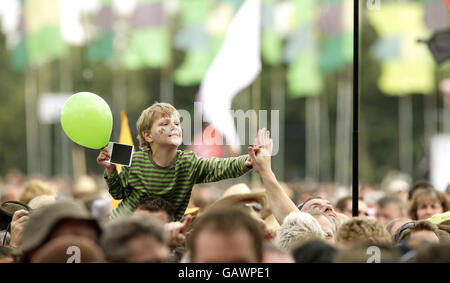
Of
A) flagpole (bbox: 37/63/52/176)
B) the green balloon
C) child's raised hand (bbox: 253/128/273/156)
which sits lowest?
child's raised hand (bbox: 253/128/273/156)

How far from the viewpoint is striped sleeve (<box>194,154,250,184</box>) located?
22.0ft

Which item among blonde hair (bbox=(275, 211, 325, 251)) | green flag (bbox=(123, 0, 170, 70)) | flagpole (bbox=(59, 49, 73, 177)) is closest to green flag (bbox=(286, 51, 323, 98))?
green flag (bbox=(123, 0, 170, 70))

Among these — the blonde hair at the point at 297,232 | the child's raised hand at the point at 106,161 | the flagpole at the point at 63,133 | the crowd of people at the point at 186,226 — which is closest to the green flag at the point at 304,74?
the flagpole at the point at 63,133

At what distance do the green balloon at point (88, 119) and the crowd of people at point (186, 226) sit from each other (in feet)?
0.85

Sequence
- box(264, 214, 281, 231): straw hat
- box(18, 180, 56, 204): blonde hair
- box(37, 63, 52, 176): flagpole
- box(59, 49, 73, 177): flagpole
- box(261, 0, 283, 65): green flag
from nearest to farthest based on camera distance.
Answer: box(264, 214, 281, 231): straw hat → box(18, 180, 56, 204): blonde hair → box(261, 0, 283, 65): green flag → box(59, 49, 73, 177): flagpole → box(37, 63, 52, 176): flagpole

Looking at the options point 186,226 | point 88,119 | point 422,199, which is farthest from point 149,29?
point 186,226

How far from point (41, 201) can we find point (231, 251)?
439 cm

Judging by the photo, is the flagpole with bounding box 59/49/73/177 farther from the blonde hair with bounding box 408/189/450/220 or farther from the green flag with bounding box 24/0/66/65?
the blonde hair with bounding box 408/189/450/220

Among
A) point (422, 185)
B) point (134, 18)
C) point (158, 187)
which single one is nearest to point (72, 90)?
point (134, 18)

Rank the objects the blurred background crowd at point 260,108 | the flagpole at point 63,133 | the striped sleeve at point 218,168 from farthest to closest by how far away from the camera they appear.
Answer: the flagpole at point 63,133
the striped sleeve at point 218,168
the blurred background crowd at point 260,108

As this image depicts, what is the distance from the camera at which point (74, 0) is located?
34.6m

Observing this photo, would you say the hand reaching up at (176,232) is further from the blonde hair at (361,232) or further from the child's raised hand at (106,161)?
the child's raised hand at (106,161)

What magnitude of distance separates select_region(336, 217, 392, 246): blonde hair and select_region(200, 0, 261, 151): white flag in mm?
2184

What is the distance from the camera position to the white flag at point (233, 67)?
8.18 meters
